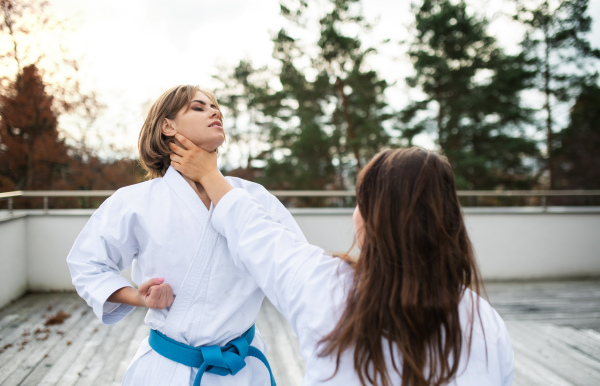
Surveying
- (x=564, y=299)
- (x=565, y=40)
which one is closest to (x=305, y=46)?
(x=565, y=40)

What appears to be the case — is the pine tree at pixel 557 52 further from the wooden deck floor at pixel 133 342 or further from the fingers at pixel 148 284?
the fingers at pixel 148 284

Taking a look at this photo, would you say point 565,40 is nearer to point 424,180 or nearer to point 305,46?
point 305,46

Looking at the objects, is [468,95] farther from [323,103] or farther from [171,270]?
[171,270]

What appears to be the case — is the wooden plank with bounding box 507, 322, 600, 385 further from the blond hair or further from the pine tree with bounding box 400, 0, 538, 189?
the pine tree with bounding box 400, 0, 538, 189

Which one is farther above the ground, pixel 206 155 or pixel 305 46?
pixel 305 46

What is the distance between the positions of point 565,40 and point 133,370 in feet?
39.4

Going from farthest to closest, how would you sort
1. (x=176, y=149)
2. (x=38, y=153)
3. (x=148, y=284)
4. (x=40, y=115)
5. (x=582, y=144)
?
(x=582, y=144), (x=38, y=153), (x=40, y=115), (x=176, y=149), (x=148, y=284)

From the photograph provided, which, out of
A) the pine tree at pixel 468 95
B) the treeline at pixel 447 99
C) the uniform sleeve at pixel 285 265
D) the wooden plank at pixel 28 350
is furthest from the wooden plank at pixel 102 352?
the pine tree at pixel 468 95

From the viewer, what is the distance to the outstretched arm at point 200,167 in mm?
812

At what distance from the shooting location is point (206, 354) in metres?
0.86

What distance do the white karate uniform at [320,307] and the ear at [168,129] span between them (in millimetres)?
441

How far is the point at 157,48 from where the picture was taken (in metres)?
8.91

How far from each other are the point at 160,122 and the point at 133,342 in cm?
209

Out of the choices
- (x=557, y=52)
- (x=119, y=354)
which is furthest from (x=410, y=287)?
(x=557, y=52)
